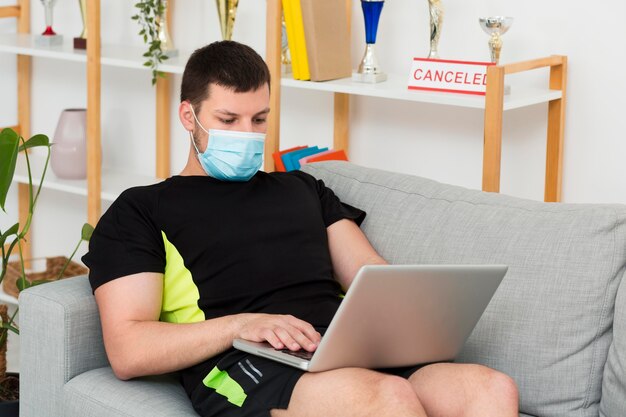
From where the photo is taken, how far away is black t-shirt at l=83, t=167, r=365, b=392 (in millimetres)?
1861

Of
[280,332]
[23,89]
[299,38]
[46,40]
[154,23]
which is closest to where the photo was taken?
[280,332]

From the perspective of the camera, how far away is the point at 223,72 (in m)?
1.99

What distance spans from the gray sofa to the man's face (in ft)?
1.28

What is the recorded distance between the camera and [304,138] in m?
3.21

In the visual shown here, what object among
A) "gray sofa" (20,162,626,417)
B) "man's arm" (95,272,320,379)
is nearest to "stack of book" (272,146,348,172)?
"gray sofa" (20,162,626,417)

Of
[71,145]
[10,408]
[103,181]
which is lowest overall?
[10,408]

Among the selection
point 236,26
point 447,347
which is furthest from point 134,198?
point 236,26

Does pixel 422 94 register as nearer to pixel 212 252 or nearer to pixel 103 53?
pixel 212 252

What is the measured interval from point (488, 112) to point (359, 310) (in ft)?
3.04

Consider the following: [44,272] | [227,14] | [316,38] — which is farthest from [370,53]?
[44,272]

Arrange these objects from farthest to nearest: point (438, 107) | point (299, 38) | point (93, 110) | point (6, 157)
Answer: point (93, 110), point (438, 107), point (299, 38), point (6, 157)

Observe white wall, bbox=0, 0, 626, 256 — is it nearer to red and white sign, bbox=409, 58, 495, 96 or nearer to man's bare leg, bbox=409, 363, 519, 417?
red and white sign, bbox=409, 58, 495, 96

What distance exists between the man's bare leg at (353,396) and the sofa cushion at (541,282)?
0.31m

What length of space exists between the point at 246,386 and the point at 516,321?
514mm
